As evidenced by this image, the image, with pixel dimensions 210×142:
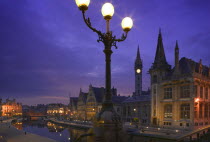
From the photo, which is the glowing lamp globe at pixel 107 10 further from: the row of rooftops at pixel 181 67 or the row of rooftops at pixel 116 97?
the row of rooftops at pixel 116 97

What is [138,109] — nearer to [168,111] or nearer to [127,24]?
[168,111]

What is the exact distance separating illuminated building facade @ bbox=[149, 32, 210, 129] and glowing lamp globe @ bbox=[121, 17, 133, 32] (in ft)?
116

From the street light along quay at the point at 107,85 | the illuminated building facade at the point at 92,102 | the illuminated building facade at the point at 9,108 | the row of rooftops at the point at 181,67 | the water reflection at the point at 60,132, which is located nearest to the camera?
the street light along quay at the point at 107,85


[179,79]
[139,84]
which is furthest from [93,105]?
[179,79]

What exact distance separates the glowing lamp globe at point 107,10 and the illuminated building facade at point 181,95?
36.4m

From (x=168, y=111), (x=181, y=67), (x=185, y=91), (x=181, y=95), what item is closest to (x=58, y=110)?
(x=168, y=111)

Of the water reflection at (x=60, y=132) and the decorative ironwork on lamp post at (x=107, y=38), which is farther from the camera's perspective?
the water reflection at (x=60, y=132)

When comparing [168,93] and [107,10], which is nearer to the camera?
[107,10]

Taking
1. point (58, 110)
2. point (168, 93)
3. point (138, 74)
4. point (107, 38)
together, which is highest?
point (138, 74)

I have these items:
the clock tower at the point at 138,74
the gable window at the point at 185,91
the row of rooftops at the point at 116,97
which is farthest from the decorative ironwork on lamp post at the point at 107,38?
the clock tower at the point at 138,74

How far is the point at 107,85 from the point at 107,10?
2923 millimetres

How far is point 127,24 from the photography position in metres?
8.63

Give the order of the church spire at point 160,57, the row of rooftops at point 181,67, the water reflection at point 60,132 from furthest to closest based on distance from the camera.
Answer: the water reflection at point 60,132 → the church spire at point 160,57 → the row of rooftops at point 181,67

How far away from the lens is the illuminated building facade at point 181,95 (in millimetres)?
39875
